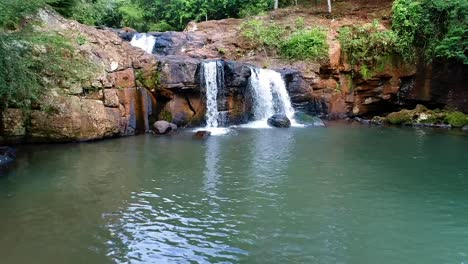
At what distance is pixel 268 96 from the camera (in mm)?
21281

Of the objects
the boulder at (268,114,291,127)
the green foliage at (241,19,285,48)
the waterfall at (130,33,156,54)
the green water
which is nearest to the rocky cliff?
the waterfall at (130,33,156,54)

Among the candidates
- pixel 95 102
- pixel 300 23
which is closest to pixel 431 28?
pixel 300 23

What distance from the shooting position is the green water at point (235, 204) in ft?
21.3

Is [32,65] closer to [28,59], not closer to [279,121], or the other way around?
[28,59]

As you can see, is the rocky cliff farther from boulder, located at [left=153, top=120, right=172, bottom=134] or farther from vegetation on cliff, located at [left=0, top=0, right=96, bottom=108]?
vegetation on cliff, located at [left=0, top=0, right=96, bottom=108]

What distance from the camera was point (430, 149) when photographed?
14.4 m

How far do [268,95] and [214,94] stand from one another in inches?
124

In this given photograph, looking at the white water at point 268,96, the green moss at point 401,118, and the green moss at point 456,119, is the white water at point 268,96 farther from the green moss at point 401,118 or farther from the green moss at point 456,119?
the green moss at point 456,119

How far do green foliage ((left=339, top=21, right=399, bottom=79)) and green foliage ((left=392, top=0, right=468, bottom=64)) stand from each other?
57cm

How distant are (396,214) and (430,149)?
7.31m

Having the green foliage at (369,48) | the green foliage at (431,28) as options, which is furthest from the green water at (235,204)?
the green foliage at (369,48)

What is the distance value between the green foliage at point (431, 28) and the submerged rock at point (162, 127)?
12754mm

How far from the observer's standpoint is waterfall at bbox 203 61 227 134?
757 inches

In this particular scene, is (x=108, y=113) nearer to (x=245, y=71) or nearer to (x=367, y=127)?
(x=245, y=71)
